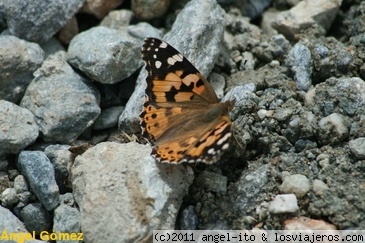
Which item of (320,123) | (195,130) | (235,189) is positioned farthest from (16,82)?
(320,123)

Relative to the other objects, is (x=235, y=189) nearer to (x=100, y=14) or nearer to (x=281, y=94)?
(x=281, y=94)

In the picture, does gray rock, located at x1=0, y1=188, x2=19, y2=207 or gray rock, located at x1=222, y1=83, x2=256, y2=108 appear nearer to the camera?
gray rock, located at x1=0, y1=188, x2=19, y2=207

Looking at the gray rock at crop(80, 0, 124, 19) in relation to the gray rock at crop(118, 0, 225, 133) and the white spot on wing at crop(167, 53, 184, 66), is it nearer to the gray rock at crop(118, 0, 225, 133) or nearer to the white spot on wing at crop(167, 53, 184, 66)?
the gray rock at crop(118, 0, 225, 133)

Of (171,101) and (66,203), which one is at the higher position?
(171,101)

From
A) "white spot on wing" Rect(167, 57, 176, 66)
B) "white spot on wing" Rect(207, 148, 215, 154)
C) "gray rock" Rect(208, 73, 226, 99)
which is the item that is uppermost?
"white spot on wing" Rect(167, 57, 176, 66)

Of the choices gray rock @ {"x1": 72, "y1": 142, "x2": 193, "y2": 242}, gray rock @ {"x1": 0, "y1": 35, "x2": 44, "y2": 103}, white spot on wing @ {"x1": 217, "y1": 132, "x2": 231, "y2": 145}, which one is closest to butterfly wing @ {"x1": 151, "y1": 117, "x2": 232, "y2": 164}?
white spot on wing @ {"x1": 217, "y1": 132, "x2": 231, "y2": 145}

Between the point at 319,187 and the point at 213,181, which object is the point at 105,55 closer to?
the point at 213,181

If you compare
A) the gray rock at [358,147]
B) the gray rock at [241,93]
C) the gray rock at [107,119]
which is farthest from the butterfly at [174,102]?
the gray rock at [358,147]
